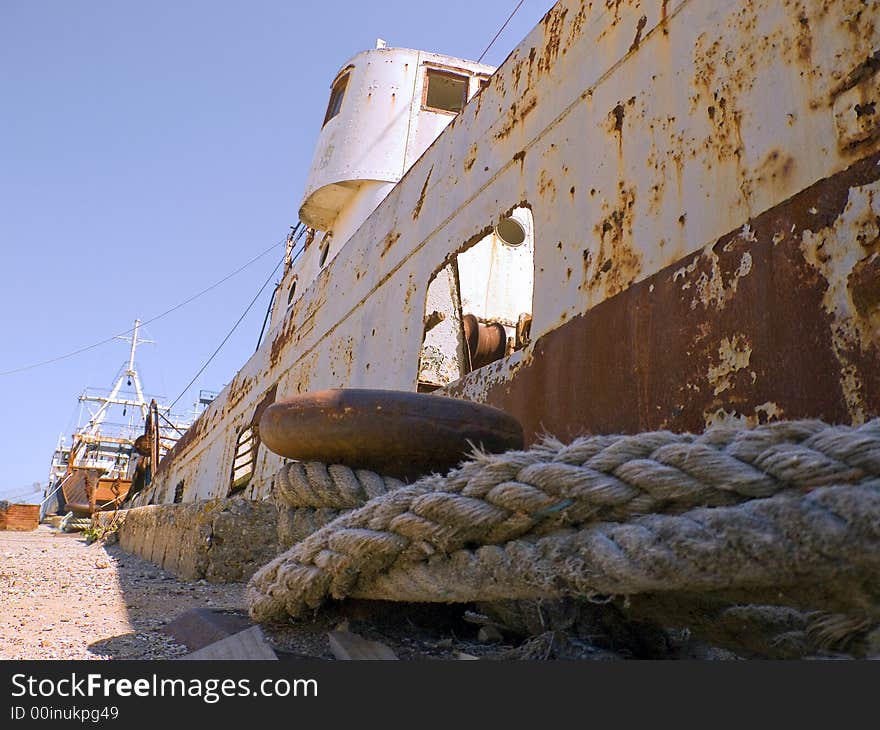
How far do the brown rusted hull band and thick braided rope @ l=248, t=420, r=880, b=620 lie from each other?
82 cm

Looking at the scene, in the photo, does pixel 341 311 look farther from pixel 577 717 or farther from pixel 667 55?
pixel 577 717

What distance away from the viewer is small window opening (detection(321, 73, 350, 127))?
9.58 metres

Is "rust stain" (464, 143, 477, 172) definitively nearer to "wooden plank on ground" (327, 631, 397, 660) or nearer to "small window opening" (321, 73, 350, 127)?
"wooden plank on ground" (327, 631, 397, 660)

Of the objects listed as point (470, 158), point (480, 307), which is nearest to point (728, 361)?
point (470, 158)

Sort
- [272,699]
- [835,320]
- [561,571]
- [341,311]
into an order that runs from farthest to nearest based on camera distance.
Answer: [341,311] < [835,320] < [561,571] < [272,699]

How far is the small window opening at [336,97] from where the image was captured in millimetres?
9577

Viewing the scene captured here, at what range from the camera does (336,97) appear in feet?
32.1

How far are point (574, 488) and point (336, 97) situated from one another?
31.6 ft

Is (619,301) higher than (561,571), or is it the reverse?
(619,301)

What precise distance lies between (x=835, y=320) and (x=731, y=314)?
35cm

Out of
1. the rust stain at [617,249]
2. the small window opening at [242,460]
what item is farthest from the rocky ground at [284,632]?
the small window opening at [242,460]

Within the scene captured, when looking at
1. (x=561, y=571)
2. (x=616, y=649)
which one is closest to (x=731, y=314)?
(x=616, y=649)

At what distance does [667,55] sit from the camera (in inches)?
107

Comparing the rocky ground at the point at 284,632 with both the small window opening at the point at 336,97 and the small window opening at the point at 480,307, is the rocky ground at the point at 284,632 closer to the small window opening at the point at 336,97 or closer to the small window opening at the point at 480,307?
the small window opening at the point at 480,307
